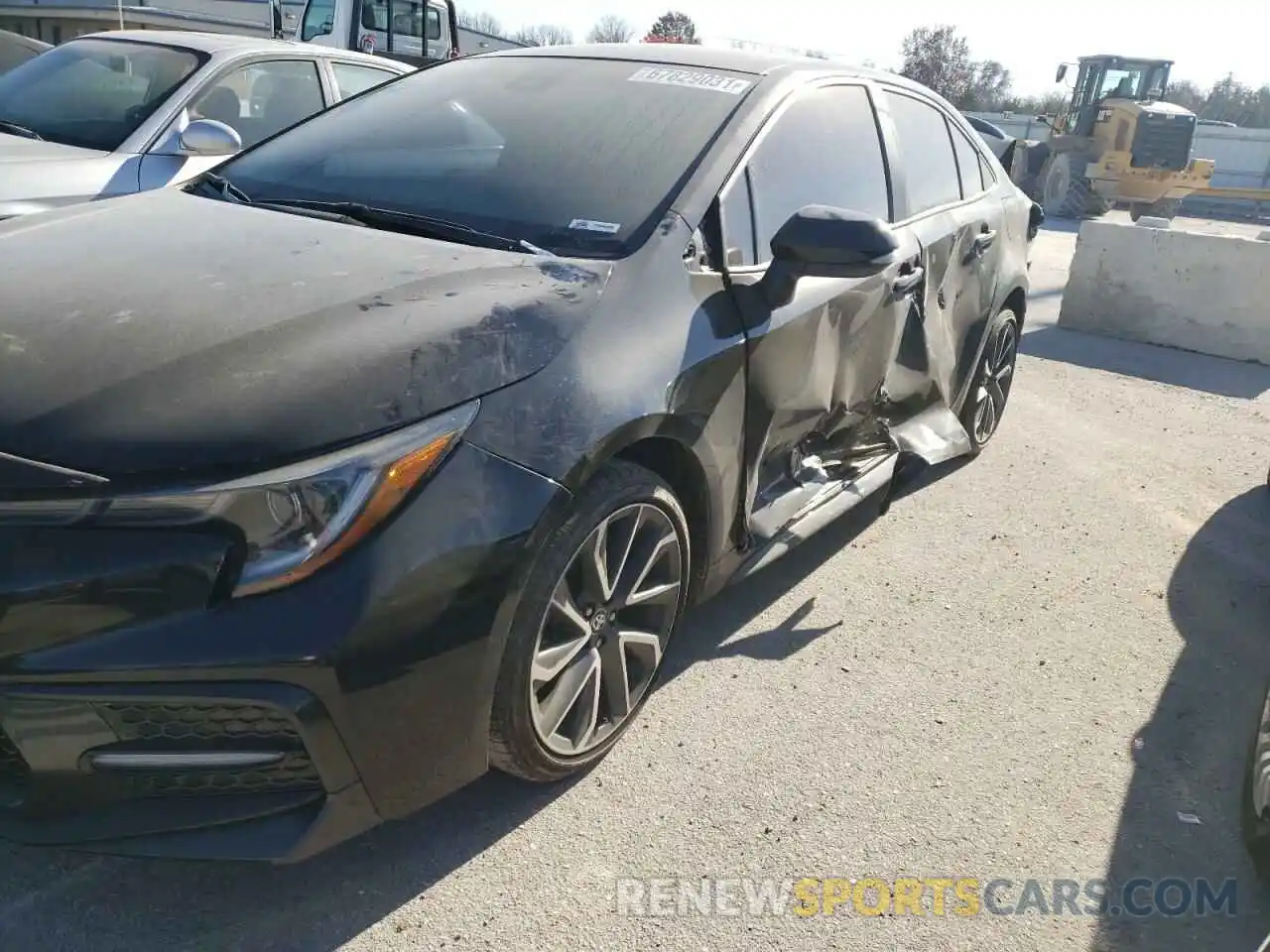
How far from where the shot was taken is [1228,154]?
2844cm

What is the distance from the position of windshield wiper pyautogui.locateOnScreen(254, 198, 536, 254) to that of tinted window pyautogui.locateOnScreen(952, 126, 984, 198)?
2450 mm

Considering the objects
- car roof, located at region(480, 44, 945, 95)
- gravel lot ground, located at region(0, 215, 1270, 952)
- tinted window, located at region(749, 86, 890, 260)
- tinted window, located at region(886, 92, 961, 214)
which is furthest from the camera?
tinted window, located at region(886, 92, 961, 214)

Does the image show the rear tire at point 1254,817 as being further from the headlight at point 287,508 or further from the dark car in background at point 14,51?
the dark car in background at point 14,51

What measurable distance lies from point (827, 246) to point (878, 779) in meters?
1.35

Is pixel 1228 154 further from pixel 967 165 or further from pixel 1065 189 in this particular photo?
pixel 967 165

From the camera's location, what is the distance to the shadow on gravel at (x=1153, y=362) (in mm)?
6938

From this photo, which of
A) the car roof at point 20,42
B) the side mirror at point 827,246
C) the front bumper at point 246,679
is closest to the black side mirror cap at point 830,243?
the side mirror at point 827,246

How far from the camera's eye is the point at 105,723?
1676 mm

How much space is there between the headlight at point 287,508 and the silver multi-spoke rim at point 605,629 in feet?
1.58

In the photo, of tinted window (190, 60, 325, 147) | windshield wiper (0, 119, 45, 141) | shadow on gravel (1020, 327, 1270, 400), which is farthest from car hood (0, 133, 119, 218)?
shadow on gravel (1020, 327, 1270, 400)

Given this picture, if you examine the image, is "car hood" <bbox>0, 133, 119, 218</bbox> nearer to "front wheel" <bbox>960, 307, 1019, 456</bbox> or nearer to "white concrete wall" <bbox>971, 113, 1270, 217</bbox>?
"front wheel" <bbox>960, 307, 1019, 456</bbox>

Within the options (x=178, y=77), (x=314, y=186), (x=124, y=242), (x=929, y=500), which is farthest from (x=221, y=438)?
(x=178, y=77)

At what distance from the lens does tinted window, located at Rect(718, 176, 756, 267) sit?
2648mm

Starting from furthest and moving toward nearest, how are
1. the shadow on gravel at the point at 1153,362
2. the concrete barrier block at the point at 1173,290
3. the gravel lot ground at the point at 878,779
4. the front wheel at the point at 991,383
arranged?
the concrete barrier block at the point at 1173,290, the shadow on gravel at the point at 1153,362, the front wheel at the point at 991,383, the gravel lot ground at the point at 878,779
